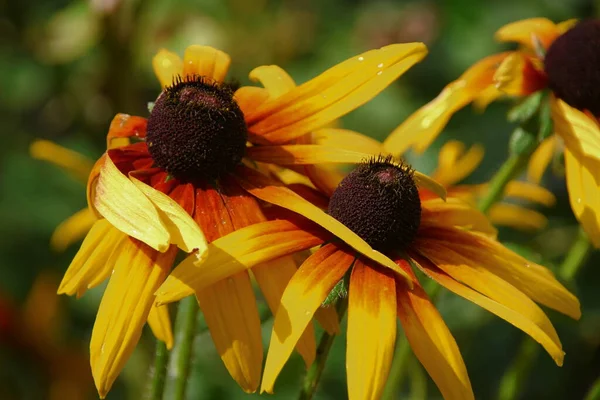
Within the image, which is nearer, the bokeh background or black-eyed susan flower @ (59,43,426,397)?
black-eyed susan flower @ (59,43,426,397)

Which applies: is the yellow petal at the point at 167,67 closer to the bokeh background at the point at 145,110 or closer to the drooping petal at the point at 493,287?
the drooping petal at the point at 493,287

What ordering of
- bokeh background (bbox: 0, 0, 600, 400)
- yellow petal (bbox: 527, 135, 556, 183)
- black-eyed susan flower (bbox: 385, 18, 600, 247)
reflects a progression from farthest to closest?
bokeh background (bbox: 0, 0, 600, 400) → yellow petal (bbox: 527, 135, 556, 183) → black-eyed susan flower (bbox: 385, 18, 600, 247)

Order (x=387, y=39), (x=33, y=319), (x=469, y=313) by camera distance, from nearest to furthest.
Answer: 1. (x=469, y=313)
2. (x=33, y=319)
3. (x=387, y=39)

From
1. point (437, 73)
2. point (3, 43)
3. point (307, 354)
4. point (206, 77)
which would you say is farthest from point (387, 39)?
point (307, 354)

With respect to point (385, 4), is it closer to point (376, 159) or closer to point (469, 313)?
point (469, 313)

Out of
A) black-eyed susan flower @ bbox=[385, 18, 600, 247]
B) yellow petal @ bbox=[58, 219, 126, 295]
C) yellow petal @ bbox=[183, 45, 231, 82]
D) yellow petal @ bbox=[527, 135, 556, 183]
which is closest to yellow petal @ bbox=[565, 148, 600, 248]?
black-eyed susan flower @ bbox=[385, 18, 600, 247]

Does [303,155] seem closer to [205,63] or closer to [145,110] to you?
[205,63]

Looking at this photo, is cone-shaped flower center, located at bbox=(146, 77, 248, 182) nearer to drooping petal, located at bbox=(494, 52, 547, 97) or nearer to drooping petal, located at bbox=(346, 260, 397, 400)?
drooping petal, located at bbox=(346, 260, 397, 400)
